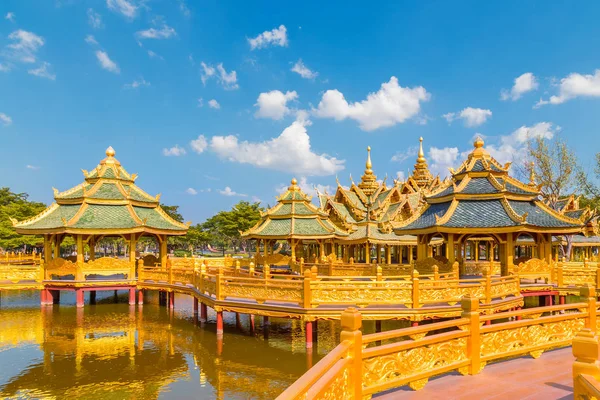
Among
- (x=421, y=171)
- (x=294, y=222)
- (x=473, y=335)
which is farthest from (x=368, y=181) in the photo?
(x=473, y=335)

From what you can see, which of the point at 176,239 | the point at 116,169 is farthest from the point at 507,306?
the point at 176,239

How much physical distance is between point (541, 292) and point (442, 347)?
1459 cm

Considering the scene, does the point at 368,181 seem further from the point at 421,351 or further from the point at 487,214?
the point at 421,351

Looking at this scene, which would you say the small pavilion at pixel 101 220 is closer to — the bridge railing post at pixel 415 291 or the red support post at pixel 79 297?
the red support post at pixel 79 297

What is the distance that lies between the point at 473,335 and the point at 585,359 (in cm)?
271

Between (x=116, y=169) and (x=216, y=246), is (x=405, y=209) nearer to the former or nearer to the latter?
(x=116, y=169)

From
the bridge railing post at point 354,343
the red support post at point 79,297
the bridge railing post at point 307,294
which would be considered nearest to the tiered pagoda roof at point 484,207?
the bridge railing post at point 307,294

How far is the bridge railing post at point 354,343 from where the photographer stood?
609cm

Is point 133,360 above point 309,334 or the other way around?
the other way around

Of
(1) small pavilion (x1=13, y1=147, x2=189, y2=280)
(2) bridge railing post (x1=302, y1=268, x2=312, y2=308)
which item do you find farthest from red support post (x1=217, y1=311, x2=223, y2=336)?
(1) small pavilion (x1=13, y1=147, x2=189, y2=280)

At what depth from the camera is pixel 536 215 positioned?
70.1ft

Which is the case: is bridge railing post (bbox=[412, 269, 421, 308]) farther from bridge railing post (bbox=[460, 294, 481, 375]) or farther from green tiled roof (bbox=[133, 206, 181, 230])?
green tiled roof (bbox=[133, 206, 181, 230])

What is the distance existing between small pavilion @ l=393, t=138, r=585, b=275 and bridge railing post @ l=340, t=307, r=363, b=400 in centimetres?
1463

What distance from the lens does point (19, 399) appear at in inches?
415
